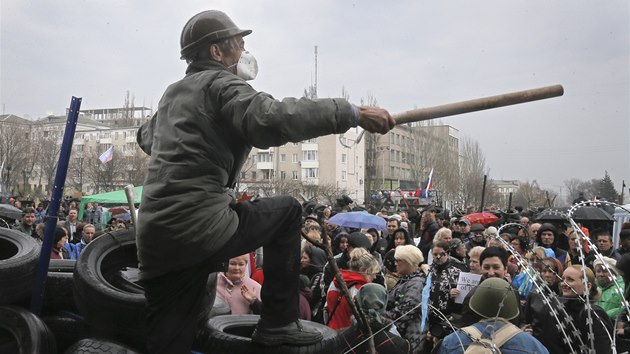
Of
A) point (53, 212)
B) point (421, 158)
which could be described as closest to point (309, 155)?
point (421, 158)

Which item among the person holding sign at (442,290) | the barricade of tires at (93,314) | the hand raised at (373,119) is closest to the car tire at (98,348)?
the barricade of tires at (93,314)

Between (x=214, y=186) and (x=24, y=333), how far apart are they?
1446 millimetres

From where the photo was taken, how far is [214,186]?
302 cm

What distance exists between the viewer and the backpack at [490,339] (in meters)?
3.59

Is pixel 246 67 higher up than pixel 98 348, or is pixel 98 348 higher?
pixel 246 67

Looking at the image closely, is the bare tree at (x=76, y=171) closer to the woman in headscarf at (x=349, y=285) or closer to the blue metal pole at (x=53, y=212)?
the woman in headscarf at (x=349, y=285)

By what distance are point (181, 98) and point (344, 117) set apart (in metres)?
0.87

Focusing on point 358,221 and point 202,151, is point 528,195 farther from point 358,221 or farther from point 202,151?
point 202,151

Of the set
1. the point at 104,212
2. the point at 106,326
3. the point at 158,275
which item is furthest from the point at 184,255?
the point at 104,212

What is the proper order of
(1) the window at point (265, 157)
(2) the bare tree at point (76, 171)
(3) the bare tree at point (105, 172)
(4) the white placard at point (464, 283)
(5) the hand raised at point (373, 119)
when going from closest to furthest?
(5) the hand raised at point (373, 119) < (4) the white placard at point (464, 283) < (3) the bare tree at point (105, 172) < (2) the bare tree at point (76, 171) < (1) the window at point (265, 157)

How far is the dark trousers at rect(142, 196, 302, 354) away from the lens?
3.09 metres

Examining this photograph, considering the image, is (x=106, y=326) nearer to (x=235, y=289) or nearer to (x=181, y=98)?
(x=181, y=98)

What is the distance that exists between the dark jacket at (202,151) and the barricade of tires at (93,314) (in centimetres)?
40

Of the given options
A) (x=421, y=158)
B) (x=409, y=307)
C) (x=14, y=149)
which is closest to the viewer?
(x=409, y=307)
